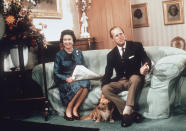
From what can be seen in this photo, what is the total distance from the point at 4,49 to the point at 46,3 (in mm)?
1876

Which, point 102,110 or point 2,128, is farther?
point 102,110

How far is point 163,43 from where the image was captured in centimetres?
690

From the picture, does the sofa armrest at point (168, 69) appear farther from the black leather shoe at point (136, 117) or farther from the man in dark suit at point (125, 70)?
the black leather shoe at point (136, 117)

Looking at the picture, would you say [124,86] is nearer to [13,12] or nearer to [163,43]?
[13,12]

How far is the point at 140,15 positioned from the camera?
7023 millimetres

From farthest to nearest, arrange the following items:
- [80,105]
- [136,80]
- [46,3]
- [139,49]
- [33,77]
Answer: [46,3] → [33,77] → [80,105] → [139,49] → [136,80]

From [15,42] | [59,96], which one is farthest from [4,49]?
[59,96]

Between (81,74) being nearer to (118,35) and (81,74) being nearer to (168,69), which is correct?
(118,35)

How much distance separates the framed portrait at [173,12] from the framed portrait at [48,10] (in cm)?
312

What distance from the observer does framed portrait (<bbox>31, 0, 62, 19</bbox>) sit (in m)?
4.52

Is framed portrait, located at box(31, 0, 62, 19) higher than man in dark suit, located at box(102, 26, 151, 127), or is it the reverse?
framed portrait, located at box(31, 0, 62, 19)

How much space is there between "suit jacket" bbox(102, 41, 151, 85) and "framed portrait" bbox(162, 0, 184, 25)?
13.4 ft

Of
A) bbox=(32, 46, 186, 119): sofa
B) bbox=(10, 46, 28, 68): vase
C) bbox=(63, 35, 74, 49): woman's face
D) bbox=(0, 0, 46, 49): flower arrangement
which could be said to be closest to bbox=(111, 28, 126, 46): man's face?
bbox=(32, 46, 186, 119): sofa

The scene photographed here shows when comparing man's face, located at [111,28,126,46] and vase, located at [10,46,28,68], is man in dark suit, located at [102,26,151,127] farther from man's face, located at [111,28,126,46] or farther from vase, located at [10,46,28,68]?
vase, located at [10,46,28,68]
